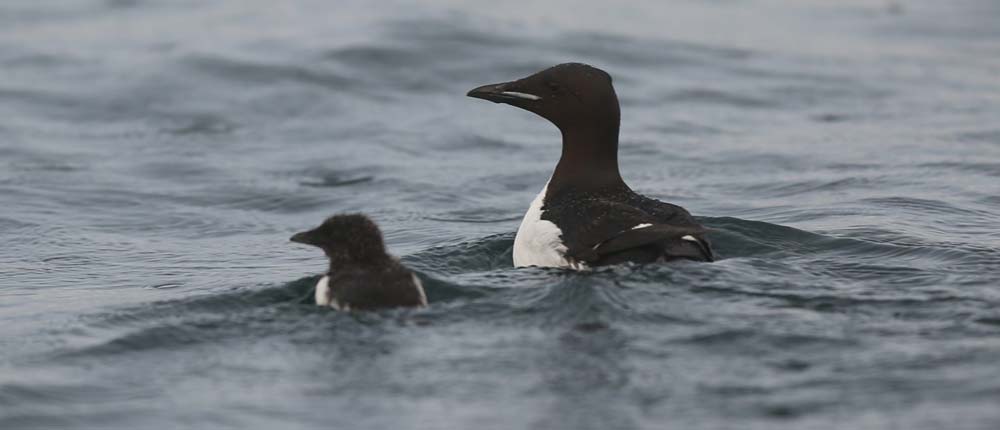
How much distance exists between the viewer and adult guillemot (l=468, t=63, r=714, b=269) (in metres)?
7.55

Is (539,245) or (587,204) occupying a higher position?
(587,204)

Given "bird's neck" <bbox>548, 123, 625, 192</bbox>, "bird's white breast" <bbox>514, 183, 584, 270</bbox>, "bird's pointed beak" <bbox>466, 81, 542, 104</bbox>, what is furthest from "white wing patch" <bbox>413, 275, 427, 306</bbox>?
"bird's pointed beak" <bbox>466, 81, 542, 104</bbox>

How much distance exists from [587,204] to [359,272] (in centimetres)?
138

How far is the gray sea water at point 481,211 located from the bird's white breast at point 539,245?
0.50 ft

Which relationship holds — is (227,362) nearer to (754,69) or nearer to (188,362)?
(188,362)

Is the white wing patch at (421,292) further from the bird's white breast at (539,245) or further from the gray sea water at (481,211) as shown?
the bird's white breast at (539,245)

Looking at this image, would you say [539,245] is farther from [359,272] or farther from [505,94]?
[505,94]

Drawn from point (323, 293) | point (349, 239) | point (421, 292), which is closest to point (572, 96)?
point (349, 239)

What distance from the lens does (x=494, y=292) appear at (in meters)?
7.21

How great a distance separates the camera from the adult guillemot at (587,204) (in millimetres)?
7555

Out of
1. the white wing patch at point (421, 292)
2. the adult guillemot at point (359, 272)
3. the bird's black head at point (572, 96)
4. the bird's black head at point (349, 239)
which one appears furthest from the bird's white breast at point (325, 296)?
the bird's black head at point (572, 96)

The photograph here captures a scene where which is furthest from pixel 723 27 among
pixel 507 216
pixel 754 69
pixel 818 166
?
pixel 507 216

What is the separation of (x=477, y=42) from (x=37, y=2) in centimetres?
670

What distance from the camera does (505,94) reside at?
8805mm
